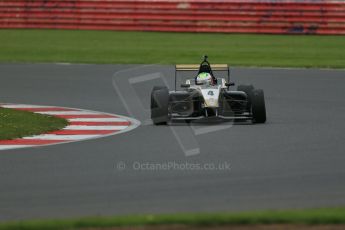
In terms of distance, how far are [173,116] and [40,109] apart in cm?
294

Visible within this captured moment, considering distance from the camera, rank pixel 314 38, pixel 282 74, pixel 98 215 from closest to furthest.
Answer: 1. pixel 98 215
2. pixel 282 74
3. pixel 314 38

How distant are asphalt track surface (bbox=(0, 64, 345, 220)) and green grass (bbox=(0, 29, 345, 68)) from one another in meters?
7.87

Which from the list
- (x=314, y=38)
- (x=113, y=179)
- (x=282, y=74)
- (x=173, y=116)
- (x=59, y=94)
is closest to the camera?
(x=113, y=179)

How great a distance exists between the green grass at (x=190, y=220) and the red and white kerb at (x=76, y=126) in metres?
4.84

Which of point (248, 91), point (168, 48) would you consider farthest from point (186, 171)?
point (168, 48)

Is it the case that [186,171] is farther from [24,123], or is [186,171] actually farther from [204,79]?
[204,79]

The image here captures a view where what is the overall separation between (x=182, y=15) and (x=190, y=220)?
2468cm

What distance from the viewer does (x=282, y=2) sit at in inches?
1210

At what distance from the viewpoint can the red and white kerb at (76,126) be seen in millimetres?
13367

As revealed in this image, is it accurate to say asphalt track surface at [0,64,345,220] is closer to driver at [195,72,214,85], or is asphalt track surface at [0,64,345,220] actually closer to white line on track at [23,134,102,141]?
white line on track at [23,134,102,141]

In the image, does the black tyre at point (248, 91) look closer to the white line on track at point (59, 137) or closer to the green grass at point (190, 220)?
the white line on track at point (59, 137)

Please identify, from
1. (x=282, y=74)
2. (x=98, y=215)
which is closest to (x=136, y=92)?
(x=282, y=74)

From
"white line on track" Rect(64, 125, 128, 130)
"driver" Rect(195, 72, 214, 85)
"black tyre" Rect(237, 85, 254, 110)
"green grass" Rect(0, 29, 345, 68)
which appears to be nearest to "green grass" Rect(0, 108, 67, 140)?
"white line on track" Rect(64, 125, 128, 130)

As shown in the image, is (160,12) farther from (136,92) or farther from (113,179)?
(113,179)
